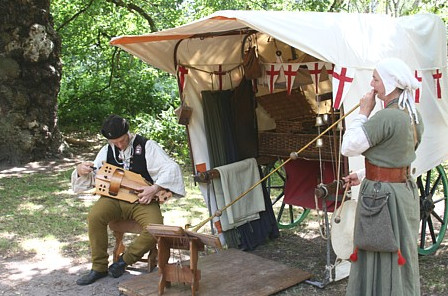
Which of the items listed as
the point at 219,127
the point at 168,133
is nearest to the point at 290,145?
the point at 219,127

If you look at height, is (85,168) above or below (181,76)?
below

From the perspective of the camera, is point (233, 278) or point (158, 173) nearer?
point (233, 278)

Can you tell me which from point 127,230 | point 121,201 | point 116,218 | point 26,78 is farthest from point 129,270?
point 26,78

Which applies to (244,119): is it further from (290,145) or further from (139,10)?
(139,10)

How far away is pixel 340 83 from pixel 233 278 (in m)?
1.70

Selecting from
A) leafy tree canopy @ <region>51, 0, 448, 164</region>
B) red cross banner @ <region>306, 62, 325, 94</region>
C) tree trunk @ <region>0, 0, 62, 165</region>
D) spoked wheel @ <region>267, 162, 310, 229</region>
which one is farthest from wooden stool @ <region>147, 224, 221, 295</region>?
leafy tree canopy @ <region>51, 0, 448, 164</region>

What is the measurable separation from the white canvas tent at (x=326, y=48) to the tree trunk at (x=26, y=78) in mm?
5074

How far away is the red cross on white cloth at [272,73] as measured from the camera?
4716mm

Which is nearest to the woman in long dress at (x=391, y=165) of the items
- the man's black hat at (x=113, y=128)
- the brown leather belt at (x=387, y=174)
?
the brown leather belt at (x=387, y=174)

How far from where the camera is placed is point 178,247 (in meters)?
4.07

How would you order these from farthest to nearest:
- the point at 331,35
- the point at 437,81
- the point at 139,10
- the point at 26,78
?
the point at 139,10
the point at 26,78
the point at 437,81
the point at 331,35

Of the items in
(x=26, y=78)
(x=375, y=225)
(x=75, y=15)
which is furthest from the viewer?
(x=75, y=15)

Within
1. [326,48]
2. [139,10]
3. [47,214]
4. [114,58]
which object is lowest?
[47,214]

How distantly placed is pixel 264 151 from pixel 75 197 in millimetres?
3223
